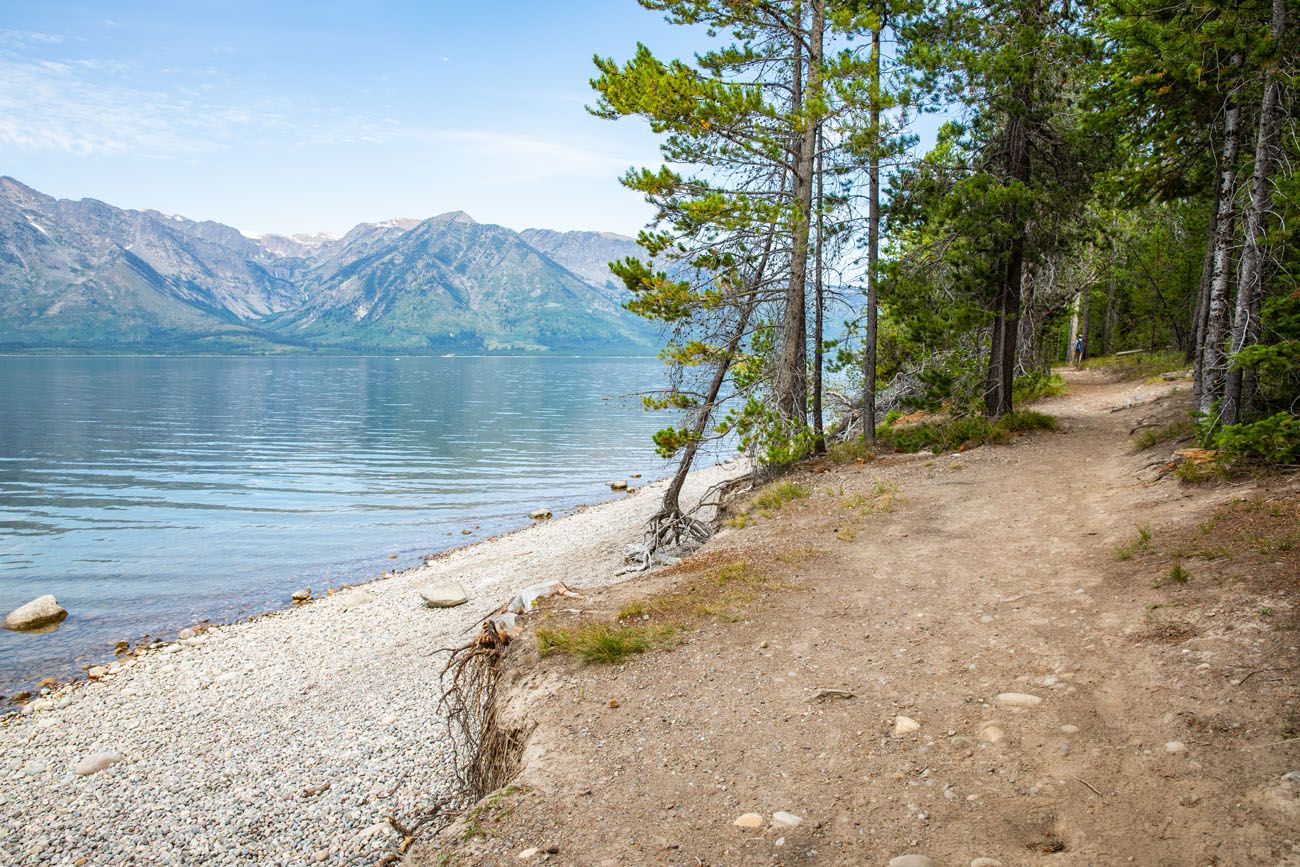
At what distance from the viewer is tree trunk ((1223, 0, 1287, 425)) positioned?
9.95m

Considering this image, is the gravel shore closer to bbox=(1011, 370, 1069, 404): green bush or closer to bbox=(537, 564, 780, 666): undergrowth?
bbox=(537, 564, 780, 666): undergrowth

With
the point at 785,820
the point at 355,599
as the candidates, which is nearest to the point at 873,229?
the point at 785,820

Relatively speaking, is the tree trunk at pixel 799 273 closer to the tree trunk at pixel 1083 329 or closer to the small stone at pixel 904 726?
the small stone at pixel 904 726

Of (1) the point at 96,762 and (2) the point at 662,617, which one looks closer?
(2) the point at 662,617

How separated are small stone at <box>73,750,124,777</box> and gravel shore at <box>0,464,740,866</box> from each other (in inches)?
0.9

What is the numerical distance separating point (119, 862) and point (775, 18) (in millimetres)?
17779

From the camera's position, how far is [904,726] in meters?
5.60

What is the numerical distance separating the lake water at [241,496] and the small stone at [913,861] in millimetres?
10896

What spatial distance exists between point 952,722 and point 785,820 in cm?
172

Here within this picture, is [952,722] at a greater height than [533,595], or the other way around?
[952,722]

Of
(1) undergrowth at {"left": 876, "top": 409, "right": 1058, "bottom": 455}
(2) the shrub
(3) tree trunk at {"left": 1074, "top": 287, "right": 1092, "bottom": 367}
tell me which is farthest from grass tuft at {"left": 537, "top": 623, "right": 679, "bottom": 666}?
(3) tree trunk at {"left": 1074, "top": 287, "right": 1092, "bottom": 367}

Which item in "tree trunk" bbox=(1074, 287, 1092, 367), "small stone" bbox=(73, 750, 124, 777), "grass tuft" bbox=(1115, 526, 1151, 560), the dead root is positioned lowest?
"small stone" bbox=(73, 750, 124, 777)

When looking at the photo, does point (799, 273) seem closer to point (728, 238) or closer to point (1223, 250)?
point (728, 238)

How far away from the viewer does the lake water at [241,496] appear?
18.6 meters
